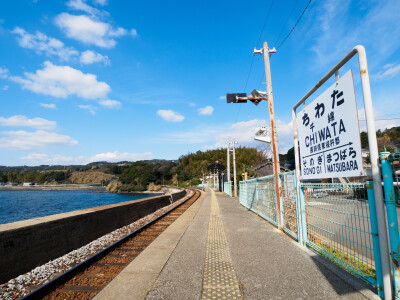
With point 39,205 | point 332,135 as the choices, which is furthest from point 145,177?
point 332,135

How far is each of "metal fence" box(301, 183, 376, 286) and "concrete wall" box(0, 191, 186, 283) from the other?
211 inches

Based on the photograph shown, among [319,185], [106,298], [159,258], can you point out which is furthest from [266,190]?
[106,298]

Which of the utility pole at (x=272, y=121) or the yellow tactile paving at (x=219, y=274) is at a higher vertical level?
the utility pole at (x=272, y=121)

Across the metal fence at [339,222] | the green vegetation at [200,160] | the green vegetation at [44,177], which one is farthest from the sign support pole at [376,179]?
the green vegetation at [44,177]

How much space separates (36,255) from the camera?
14.8 feet

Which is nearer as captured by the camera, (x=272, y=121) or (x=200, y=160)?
(x=272, y=121)

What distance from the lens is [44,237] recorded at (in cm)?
480

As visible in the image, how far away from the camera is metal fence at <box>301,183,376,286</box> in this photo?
3064mm

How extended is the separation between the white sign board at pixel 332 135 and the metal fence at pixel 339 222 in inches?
10.1

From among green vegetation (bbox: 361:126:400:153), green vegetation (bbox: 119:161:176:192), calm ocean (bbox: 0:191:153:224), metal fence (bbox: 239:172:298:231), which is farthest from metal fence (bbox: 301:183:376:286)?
green vegetation (bbox: 119:161:176:192)

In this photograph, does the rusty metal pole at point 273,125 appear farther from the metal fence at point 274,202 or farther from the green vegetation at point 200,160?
the green vegetation at point 200,160

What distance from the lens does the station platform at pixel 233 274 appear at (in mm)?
2951

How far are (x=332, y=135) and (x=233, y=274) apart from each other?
260cm

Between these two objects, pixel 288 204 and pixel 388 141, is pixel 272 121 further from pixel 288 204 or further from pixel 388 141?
pixel 388 141
